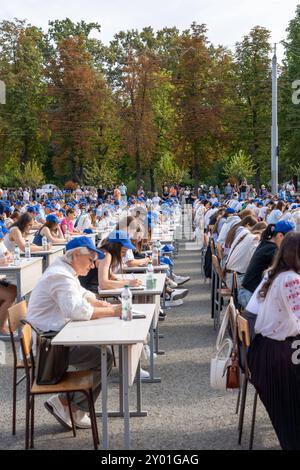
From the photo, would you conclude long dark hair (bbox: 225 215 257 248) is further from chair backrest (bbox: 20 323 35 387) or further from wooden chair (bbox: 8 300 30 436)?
chair backrest (bbox: 20 323 35 387)

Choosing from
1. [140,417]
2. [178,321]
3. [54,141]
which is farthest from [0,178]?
[140,417]

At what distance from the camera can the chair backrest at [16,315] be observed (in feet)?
20.2

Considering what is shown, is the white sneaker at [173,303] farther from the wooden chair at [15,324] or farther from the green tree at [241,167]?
the green tree at [241,167]

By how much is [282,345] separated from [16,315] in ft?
7.74

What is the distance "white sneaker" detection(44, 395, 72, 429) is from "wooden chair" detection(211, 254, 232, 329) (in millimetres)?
3961

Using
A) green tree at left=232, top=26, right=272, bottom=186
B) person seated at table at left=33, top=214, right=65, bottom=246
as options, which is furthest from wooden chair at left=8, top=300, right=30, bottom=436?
green tree at left=232, top=26, right=272, bottom=186

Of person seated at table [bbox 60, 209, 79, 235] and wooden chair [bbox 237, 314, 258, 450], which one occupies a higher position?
person seated at table [bbox 60, 209, 79, 235]

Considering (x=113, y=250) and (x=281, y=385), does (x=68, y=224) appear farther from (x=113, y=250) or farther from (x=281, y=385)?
(x=281, y=385)

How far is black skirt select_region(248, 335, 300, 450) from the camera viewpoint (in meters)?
5.13

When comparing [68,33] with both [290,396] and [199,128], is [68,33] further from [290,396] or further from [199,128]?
[290,396]

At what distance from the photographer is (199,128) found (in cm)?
5522

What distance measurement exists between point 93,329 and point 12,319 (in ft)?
2.73

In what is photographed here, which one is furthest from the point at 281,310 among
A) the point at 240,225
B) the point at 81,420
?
the point at 240,225

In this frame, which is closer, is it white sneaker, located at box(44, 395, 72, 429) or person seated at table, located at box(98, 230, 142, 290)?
white sneaker, located at box(44, 395, 72, 429)
